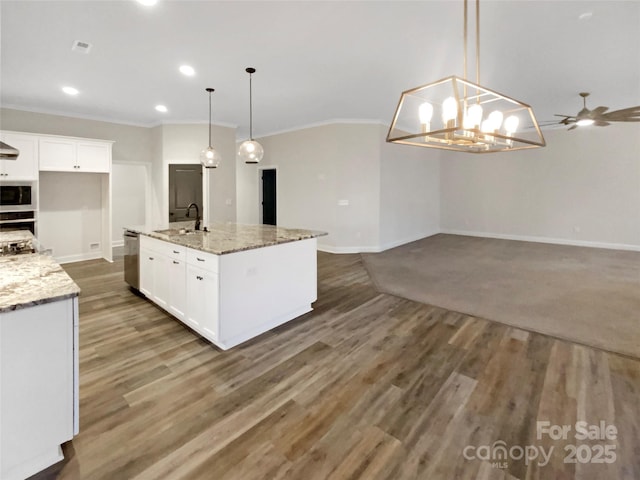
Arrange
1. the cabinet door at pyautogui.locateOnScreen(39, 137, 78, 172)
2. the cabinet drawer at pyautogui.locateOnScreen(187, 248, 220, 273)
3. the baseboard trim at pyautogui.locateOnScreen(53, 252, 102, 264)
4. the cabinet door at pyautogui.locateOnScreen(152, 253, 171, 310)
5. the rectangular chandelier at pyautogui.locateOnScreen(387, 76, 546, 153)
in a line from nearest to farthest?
the rectangular chandelier at pyautogui.locateOnScreen(387, 76, 546, 153), the cabinet drawer at pyautogui.locateOnScreen(187, 248, 220, 273), the cabinet door at pyautogui.locateOnScreen(152, 253, 171, 310), the cabinet door at pyautogui.locateOnScreen(39, 137, 78, 172), the baseboard trim at pyautogui.locateOnScreen(53, 252, 102, 264)

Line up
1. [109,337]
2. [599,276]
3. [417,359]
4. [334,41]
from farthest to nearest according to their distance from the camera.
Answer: [599,276] < [334,41] < [109,337] < [417,359]

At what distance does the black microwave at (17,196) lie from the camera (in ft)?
16.0

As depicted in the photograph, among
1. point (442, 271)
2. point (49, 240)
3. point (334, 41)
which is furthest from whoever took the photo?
point (49, 240)

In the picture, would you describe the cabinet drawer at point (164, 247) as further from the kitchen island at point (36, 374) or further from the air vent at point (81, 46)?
the air vent at point (81, 46)

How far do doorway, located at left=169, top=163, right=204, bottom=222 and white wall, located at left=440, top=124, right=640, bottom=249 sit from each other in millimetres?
6915

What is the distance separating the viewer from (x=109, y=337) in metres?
2.98

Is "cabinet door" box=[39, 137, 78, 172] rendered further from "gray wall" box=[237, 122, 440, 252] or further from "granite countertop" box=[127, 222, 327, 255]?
"gray wall" box=[237, 122, 440, 252]

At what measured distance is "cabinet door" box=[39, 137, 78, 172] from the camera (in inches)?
203

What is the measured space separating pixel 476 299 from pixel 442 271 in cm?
137

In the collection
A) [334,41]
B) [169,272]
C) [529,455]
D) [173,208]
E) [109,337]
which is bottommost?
[529,455]

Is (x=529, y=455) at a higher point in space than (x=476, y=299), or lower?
lower

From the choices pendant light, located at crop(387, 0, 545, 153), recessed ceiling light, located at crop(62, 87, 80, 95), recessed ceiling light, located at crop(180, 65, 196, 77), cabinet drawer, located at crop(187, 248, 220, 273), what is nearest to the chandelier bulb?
pendant light, located at crop(387, 0, 545, 153)

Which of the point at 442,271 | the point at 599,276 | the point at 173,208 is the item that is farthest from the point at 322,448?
the point at 173,208

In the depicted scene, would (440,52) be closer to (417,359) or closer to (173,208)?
(417,359)
